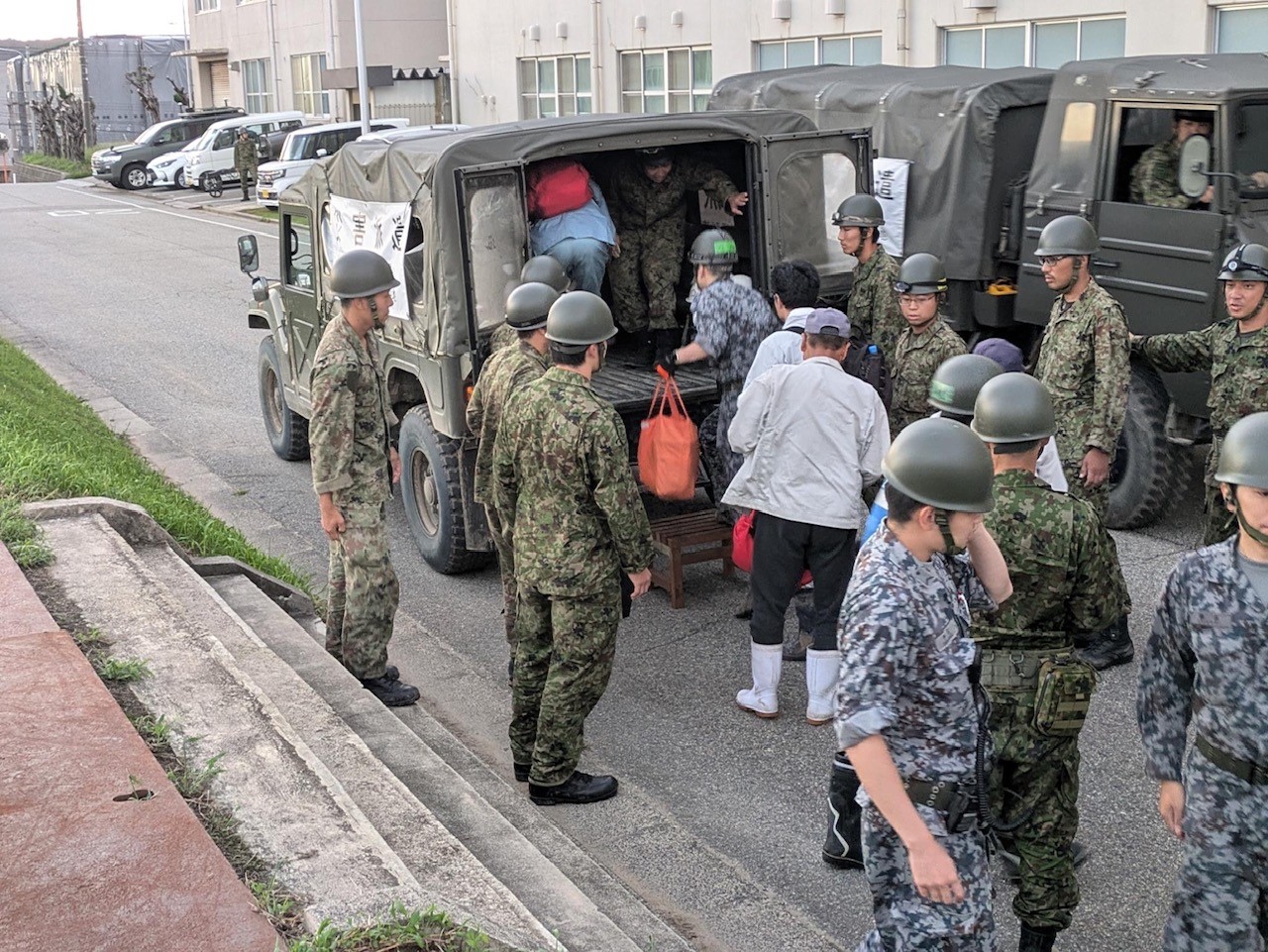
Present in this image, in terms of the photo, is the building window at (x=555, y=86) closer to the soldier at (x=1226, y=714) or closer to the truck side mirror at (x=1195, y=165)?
the truck side mirror at (x=1195, y=165)

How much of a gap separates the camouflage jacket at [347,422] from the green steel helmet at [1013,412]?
301cm

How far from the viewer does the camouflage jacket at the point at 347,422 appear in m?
6.07

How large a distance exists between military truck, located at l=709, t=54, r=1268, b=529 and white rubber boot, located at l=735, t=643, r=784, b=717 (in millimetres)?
3106

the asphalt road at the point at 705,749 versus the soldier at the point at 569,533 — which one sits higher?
the soldier at the point at 569,533

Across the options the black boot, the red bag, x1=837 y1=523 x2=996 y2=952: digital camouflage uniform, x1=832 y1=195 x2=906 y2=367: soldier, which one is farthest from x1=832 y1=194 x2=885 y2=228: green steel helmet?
x1=837 y1=523 x2=996 y2=952: digital camouflage uniform

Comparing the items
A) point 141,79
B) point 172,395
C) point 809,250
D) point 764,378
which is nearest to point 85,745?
point 764,378

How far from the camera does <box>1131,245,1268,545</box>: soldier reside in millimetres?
6012

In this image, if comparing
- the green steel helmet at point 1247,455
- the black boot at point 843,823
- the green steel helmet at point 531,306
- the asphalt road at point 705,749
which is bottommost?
the asphalt road at point 705,749

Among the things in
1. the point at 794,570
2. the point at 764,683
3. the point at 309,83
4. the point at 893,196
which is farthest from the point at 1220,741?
the point at 309,83

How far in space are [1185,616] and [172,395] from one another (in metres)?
11.1

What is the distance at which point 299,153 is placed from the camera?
1213 inches

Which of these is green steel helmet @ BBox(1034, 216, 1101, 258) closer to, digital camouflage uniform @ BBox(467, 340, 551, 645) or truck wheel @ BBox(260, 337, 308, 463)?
digital camouflage uniform @ BBox(467, 340, 551, 645)

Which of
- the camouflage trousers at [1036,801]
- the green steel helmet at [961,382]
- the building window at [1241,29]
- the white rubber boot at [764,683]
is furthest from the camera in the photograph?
the building window at [1241,29]

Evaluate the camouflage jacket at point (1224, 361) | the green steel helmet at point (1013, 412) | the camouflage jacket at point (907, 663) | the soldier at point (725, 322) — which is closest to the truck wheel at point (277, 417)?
the soldier at point (725, 322)
